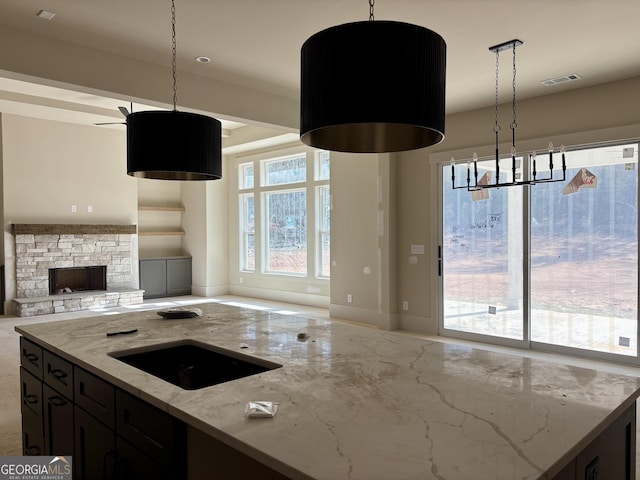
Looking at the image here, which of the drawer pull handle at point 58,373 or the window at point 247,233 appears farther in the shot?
the window at point 247,233

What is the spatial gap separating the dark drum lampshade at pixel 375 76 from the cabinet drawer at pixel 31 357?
77.5 inches

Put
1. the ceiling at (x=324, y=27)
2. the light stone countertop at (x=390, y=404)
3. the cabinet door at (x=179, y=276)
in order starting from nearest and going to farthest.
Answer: the light stone countertop at (x=390, y=404) → the ceiling at (x=324, y=27) → the cabinet door at (x=179, y=276)

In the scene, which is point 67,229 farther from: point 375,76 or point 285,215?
point 375,76

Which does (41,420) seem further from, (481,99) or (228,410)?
(481,99)

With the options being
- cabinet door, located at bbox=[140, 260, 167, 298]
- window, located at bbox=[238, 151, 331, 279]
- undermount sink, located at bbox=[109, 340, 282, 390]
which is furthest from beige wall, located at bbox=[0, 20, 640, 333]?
undermount sink, located at bbox=[109, 340, 282, 390]

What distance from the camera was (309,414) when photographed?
1336 mm

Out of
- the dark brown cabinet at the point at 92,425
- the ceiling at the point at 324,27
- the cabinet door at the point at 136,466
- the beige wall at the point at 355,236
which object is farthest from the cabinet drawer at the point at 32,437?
the beige wall at the point at 355,236

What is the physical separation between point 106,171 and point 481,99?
6981 mm

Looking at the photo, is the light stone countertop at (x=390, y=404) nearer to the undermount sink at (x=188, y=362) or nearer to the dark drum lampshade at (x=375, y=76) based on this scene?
the undermount sink at (x=188, y=362)

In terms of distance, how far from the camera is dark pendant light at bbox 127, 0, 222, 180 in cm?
226

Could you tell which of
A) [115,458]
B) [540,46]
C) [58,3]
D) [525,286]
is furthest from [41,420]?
[525,286]

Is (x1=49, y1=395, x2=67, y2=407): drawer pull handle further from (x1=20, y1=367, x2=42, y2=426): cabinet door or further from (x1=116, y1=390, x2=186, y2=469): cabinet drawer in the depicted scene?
(x1=116, y1=390, x2=186, y2=469): cabinet drawer

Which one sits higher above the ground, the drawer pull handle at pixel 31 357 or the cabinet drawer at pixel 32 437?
the drawer pull handle at pixel 31 357

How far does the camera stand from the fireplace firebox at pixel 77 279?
344 inches
